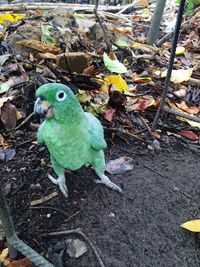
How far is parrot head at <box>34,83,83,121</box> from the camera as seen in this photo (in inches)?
48.4

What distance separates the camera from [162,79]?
270cm

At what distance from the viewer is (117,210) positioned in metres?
1.54

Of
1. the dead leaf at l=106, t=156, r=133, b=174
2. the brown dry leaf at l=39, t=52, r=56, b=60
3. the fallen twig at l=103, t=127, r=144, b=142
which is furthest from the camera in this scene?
the brown dry leaf at l=39, t=52, r=56, b=60

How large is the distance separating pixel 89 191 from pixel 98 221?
177 mm

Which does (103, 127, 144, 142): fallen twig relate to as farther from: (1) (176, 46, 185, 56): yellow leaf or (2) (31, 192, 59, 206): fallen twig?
(1) (176, 46, 185, 56): yellow leaf

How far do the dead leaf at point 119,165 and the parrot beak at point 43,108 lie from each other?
2.00 feet

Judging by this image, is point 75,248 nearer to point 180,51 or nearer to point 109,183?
point 109,183

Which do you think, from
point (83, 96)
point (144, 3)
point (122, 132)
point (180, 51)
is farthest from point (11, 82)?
point (144, 3)

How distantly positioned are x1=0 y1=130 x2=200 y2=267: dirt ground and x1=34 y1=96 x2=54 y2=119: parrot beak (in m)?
0.48

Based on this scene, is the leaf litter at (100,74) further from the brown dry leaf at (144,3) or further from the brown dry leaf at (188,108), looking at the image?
the brown dry leaf at (144,3)

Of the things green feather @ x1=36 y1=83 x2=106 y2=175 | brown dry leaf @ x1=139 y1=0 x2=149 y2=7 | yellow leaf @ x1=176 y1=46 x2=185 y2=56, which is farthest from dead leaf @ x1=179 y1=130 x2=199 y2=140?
brown dry leaf @ x1=139 y1=0 x2=149 y2=7

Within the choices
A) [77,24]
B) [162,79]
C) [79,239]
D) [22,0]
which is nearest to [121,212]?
[79,239]

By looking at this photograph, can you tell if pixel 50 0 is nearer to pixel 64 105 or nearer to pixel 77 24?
pixel 77 24

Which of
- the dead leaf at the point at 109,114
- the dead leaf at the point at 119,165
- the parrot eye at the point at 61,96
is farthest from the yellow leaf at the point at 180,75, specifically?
the parrot eye at the point at 61,96
